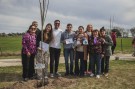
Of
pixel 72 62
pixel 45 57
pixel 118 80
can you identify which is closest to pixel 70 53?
pixel 72 62

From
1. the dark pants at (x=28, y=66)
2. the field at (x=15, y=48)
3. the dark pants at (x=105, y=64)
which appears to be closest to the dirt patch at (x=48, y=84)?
the dark pants at (x=28, y=66)

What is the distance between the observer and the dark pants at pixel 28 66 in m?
10.4

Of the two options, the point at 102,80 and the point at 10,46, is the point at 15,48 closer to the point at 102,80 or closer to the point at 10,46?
the point at 10,46

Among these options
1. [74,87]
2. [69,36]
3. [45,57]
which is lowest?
[74,87]

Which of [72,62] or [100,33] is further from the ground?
[100,33]

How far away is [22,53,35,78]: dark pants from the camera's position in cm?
1041

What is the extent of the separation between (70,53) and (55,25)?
122cm

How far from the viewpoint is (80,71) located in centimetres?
1157

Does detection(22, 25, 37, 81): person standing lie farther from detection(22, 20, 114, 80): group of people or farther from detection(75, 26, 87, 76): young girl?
detection(75, 26, 87, 76): young girl

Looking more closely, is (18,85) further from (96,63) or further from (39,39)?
(96,63)

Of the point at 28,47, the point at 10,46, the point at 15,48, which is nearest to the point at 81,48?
the point at 28,47

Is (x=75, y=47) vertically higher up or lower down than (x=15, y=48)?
higher up

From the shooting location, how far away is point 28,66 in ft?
34.9

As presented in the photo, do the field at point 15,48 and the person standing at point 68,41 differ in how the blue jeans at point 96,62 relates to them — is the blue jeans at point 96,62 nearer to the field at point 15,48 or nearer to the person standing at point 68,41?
the person standing at point 68,41
